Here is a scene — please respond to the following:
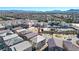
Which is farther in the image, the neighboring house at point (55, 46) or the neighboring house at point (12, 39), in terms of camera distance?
the neighboring house at point (12, 39)

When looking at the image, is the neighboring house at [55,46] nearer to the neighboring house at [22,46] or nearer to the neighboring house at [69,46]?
the neighboring house at [69,46]

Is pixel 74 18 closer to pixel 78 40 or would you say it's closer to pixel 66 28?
pixel 66 28

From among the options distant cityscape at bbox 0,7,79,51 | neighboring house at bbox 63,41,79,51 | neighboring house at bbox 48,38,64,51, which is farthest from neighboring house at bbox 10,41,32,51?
neighboring house at bbox 63,41,79,51

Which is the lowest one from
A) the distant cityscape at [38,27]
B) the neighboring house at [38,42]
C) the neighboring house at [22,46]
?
the neighboring house at [22,46]

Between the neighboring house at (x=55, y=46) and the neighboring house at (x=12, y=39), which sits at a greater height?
the neighboring house at (x=12, y=39)

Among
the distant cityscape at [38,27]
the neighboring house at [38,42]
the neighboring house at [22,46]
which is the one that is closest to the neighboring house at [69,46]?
the distant cityscape at [38,27]

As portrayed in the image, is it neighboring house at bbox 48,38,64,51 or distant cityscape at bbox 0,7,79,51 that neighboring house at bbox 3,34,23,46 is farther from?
neighboring house at bbox 48,38,64,51
